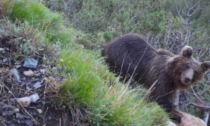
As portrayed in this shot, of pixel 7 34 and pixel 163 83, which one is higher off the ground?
pixel 7 34

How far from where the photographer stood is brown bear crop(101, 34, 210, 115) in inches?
261

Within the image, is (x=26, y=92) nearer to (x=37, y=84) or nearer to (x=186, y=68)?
(x=37, y=84)

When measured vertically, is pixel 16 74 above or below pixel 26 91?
above

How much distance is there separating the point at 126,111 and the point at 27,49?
4.57 ft

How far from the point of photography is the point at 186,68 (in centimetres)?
661

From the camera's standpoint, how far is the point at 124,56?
24.6 feet

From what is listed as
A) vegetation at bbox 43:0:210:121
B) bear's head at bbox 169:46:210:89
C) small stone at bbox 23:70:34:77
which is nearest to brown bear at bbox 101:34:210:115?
bear's head at bbox 169:46:210:89

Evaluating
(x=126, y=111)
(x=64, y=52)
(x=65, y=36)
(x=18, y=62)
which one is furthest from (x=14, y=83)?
(x=65, y=36)

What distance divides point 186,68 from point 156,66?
Result: 0.79 meters

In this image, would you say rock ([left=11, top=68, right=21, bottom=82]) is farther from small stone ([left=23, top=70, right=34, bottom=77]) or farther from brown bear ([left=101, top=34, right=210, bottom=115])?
brown bear ([left=101, top=34, right=210, bottom=115])

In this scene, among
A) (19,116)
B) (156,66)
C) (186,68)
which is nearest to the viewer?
(19,116)

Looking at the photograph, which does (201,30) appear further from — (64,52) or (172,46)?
(64,52)

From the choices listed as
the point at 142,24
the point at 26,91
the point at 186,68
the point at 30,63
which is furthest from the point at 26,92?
the point at 142,24

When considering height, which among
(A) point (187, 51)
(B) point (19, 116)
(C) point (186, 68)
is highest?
(A) point (187, 51)
